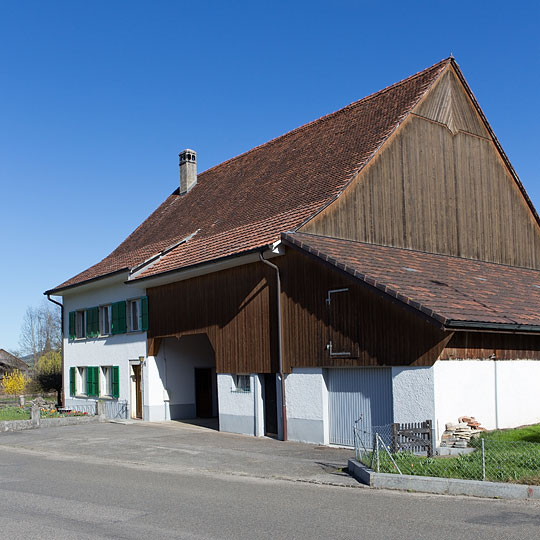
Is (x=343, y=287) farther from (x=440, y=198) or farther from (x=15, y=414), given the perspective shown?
(x=15, y=414)

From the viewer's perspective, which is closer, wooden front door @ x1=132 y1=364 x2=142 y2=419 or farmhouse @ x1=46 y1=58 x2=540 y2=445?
farmhouse @ x1=46 y1=58 x2=540 y2=445

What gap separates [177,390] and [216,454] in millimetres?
9730

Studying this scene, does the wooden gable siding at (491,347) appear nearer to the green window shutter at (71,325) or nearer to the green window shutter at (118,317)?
the green window shutter at (118,317)

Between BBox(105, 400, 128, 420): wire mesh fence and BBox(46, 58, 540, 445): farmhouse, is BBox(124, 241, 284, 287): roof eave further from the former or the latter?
BBox(105, 400, 128, 420): wire mesh fence

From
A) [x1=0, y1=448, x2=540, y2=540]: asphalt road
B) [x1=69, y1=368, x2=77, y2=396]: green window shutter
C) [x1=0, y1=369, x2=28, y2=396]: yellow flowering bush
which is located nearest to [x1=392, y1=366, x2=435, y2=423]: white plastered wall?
[x1=0, y1=448, x2=540, y2=540]: asphalt road

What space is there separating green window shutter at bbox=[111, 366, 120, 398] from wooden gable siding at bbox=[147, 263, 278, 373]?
13.7 ft

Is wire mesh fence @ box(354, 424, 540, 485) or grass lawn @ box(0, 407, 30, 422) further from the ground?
wire mesh fence @ box(354, 424, 540, 485)

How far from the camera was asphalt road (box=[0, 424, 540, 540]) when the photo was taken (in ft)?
26.2

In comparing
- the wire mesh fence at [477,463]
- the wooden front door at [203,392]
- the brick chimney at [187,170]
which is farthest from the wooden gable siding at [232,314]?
the brick chimney at [187,170]

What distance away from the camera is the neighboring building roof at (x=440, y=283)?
14703mm

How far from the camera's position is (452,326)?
14.0 m

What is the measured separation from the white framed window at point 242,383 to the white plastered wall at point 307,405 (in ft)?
6.57

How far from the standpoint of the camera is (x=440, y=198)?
70.1ft

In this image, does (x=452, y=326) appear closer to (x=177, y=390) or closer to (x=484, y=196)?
(x=484, y=196)
